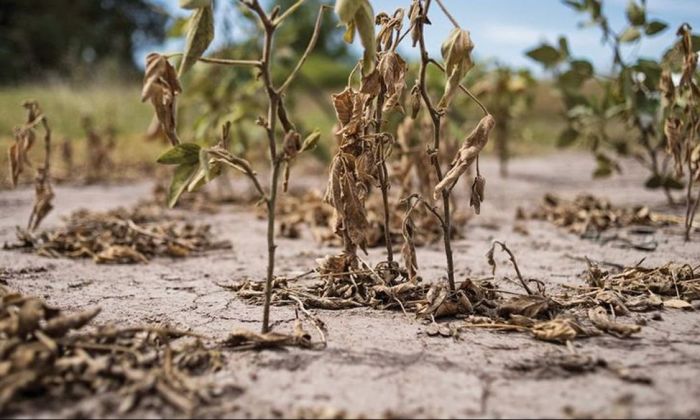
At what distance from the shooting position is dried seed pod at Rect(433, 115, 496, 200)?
1380 mm

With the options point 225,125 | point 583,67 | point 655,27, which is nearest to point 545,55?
point 583,67

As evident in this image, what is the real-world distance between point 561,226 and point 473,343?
161cm

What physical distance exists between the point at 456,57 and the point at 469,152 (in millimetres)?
204

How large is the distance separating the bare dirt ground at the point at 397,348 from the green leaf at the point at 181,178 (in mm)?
324

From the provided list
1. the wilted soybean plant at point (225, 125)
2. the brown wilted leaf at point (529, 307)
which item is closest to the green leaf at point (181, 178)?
the wilted soybean plant at point (225, 125)

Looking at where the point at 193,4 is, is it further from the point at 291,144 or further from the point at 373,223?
the point at 373,223

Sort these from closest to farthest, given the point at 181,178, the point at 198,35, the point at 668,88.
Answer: the point at 198,35 < the point at 181,178 < the point at 668,88

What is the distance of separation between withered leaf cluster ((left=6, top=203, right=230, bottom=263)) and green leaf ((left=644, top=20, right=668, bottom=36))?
75.6 inches

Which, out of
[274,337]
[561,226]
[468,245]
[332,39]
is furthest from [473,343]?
→ [332,39]

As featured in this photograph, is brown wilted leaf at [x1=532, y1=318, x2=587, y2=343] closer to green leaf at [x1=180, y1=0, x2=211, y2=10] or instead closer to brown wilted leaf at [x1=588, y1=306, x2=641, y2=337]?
brown wilted leaf at [x1=588, y1=306, x2=641, y2=337]

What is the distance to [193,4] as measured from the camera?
1201mm

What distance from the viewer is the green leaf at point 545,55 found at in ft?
8.65

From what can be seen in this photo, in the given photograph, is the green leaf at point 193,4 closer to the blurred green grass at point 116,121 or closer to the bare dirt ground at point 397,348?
the bare dirt ground at point 397,348

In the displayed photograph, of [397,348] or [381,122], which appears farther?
[381,122]
